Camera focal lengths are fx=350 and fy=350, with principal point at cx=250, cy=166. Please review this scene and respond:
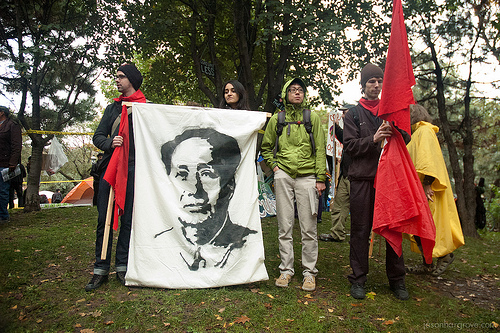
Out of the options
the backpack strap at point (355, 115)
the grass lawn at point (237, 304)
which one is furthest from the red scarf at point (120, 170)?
the backpack strap at point (355, 115)

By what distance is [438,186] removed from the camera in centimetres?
418

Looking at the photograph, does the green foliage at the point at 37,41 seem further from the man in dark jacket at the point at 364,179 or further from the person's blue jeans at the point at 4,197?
the man in dark jacket at the point at 364,179

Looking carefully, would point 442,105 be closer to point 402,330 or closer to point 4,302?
point 402,330

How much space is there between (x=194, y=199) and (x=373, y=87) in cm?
230

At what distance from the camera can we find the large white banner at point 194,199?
11.6ft

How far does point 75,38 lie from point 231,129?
7258mm

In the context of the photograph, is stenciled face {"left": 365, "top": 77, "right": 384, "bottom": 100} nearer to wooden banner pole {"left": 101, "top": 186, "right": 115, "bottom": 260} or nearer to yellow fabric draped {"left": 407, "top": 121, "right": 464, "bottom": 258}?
yellow fabric draped {"left": 407, "top": 121, "right": 464, "bottom": 258}

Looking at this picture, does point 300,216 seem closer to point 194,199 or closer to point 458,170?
point 194,199

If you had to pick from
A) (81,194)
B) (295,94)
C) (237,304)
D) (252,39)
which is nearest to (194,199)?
(237,304)

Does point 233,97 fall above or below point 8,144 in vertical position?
above

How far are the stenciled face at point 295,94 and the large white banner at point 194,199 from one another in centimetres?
42

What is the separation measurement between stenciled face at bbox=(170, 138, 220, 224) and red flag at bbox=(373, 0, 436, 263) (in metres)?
1.70

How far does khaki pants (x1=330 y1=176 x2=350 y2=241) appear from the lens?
635 centimetres

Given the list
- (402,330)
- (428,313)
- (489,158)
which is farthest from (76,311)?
(489,158)
